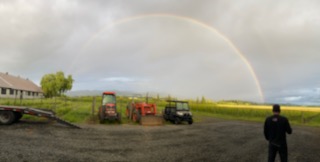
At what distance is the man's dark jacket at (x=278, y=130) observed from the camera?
299 inches

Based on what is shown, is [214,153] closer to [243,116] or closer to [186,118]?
[186,118]

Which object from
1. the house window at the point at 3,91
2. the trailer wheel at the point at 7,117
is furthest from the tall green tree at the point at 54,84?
the trailer wheel at the point at 7,117

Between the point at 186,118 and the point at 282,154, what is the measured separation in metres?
19.1

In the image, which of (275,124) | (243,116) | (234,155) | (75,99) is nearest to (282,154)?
(275,124)

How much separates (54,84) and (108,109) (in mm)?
74782

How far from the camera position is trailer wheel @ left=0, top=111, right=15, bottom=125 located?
1831cm

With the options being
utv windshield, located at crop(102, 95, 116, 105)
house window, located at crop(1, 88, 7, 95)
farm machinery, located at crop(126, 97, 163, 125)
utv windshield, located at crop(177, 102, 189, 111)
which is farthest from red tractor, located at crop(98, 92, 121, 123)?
house window, located at crop(1, 88, 7, 95)

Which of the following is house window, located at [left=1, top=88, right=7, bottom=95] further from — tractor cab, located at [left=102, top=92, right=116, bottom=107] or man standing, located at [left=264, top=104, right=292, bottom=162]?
man standing, located at [left=264, top=104, right=292, bottom=162]

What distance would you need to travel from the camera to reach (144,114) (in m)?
25.6

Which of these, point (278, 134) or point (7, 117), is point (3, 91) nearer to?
point (7, 117)

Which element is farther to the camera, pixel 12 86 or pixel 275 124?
pixel 12 86

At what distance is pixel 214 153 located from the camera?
38.5 ft

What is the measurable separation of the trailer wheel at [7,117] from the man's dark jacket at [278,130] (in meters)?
17.4

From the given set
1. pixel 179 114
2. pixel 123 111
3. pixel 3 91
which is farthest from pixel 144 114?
pixel 3 91
